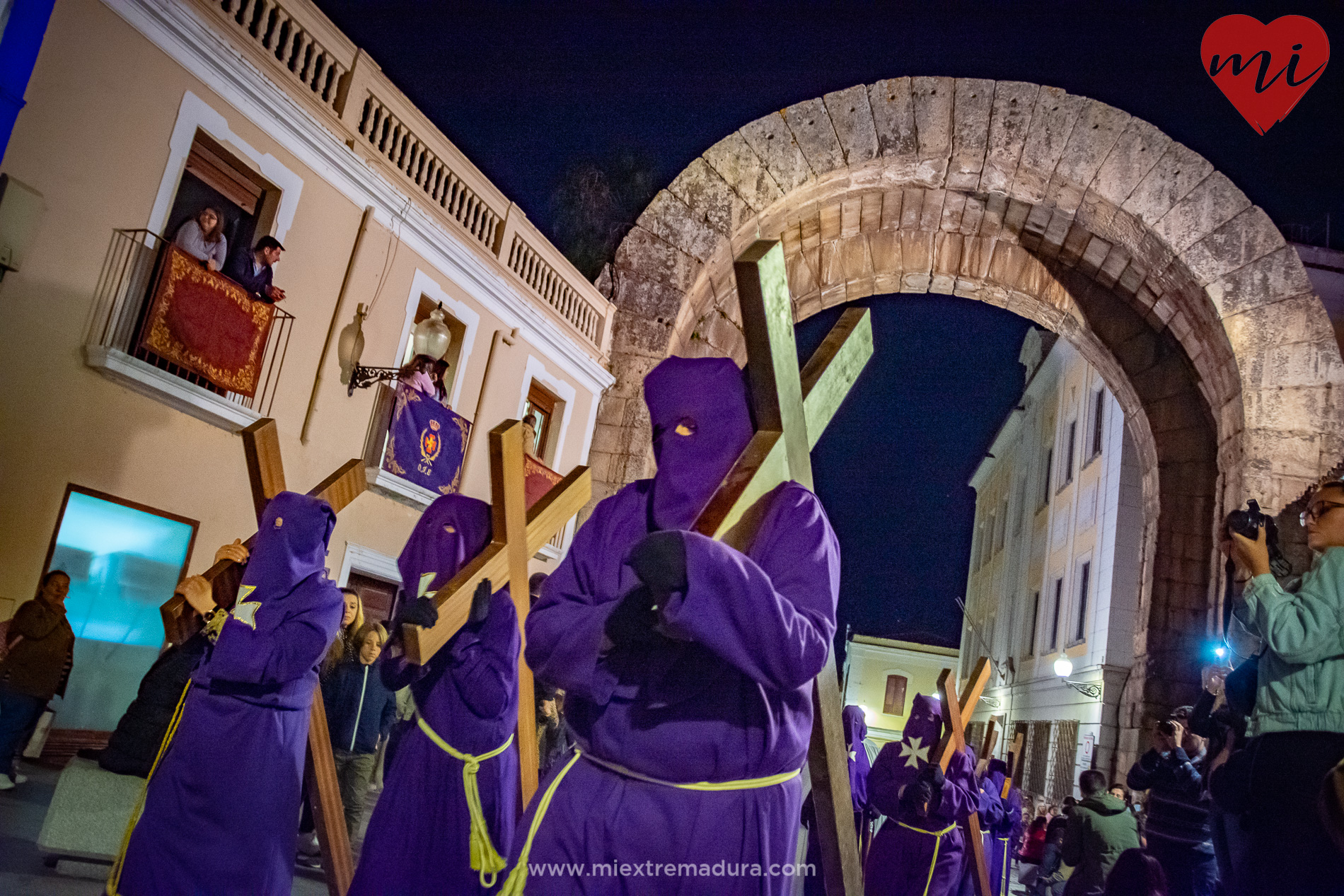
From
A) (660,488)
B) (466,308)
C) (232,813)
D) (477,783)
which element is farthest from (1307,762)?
(466,308)

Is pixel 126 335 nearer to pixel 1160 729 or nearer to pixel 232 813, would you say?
pixel 232 813

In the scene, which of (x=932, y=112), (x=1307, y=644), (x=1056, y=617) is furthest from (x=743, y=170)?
(x=1056, y=617)

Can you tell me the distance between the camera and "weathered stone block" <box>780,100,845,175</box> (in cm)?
1109

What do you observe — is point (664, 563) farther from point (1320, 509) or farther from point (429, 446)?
point (429, 446)

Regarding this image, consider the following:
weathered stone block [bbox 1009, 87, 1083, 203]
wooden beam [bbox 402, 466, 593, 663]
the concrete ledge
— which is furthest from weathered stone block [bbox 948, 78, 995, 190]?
the concrete ledge

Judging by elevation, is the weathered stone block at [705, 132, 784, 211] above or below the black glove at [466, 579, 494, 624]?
above

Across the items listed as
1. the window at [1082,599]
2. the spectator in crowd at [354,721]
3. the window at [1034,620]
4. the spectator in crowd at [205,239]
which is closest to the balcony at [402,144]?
the spectator in crowd at [205,239]

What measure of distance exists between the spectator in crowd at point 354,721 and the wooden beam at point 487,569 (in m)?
3.16

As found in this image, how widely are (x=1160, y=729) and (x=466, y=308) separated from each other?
9.47 metres

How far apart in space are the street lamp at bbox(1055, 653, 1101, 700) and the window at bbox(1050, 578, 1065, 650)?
2.17 meters

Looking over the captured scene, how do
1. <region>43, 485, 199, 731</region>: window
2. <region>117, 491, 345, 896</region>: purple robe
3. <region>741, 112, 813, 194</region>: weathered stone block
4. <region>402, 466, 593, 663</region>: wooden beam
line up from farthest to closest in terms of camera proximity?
<region>741, 112, 813, 194</region>: weathered stone block, <region>43, 485, 199, 731</region>: window, <region>117, 491, 345, 896</region>: purple robe, <region>402, 466, 593, 663</region>: wooden beam

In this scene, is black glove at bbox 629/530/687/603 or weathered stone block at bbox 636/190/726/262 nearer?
black glove at bbox 629/530/687/603

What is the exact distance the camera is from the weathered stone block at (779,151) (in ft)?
36.3

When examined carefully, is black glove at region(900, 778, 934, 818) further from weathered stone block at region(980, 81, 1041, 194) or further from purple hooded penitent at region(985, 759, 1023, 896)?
weathered stone block at region(980, 81, 1041, 194)
